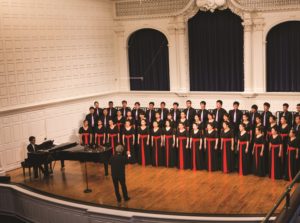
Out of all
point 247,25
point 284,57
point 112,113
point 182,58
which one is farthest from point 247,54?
point 112,113

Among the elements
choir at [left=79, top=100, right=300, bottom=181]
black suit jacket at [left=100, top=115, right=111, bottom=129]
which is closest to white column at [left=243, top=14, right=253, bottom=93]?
choir at [left=79, top=100, right=300, bottom=181]

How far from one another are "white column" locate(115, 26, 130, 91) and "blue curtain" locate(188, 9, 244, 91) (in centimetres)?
279

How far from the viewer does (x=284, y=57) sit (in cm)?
1470

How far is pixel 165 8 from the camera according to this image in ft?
54.1

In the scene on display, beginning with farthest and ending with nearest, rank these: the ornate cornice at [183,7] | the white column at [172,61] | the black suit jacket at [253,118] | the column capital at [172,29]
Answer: the white column at [172,61] → the column capital at [172,29] → the ornate cornice at [183,7] → the black suit jacket at [253,118]

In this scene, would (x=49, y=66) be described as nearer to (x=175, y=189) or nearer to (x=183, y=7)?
(x=183, y=7)

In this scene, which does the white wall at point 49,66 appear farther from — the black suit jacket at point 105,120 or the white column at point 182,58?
the white column at point 182,58

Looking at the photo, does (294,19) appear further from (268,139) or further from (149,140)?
(149,140)

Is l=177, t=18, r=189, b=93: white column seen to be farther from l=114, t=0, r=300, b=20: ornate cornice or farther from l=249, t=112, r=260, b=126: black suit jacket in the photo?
l=249, t=112, r=260, b=126: black suit jacket

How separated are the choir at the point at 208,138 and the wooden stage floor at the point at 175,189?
12.8 inches

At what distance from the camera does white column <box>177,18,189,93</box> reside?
1622cm

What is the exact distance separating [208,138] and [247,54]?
4.37 meters

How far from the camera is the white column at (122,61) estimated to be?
17.6 metres

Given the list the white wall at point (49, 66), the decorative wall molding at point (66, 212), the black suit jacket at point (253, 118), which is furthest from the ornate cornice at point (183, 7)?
the decorative wall molding at point (66, 212)
